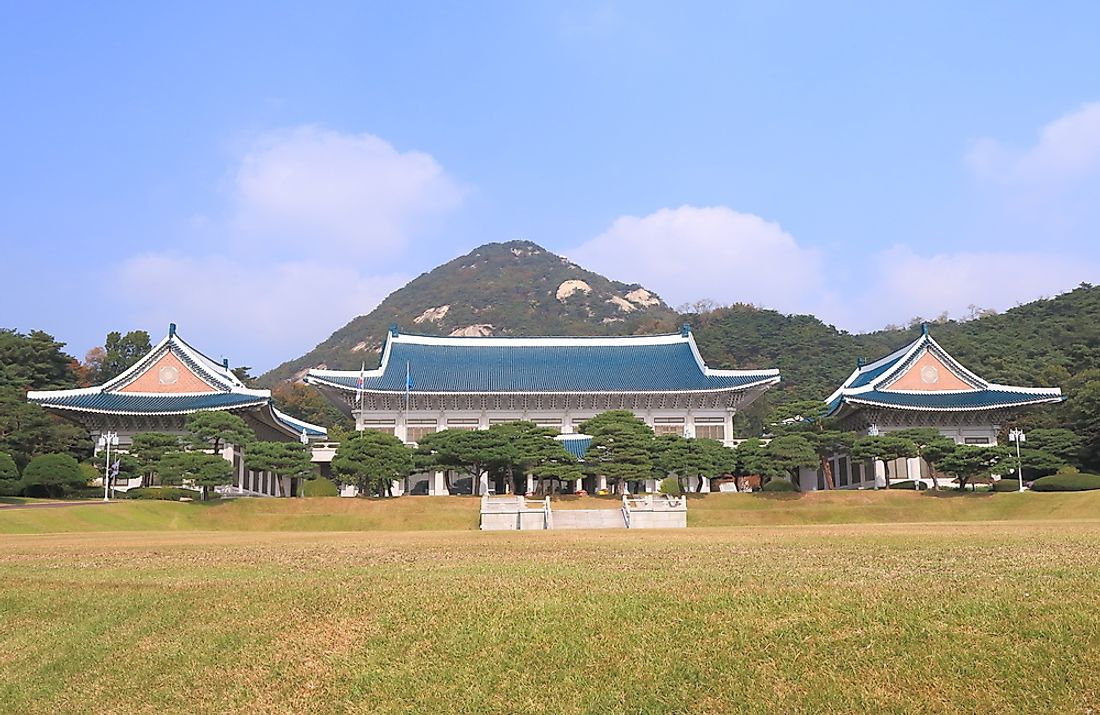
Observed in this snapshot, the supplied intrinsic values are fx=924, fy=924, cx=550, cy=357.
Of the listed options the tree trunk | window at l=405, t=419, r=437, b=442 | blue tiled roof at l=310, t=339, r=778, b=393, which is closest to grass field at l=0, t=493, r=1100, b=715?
the tree trunk

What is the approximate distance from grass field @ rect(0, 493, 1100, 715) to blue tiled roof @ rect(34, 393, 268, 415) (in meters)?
37.0

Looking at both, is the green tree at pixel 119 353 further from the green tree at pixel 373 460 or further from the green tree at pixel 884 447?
the green tree at pixel 884 447

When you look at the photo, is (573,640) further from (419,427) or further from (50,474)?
(419,427)

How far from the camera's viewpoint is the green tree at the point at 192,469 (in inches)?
1710

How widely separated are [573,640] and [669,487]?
40.2 m

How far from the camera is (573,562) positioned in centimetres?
1581

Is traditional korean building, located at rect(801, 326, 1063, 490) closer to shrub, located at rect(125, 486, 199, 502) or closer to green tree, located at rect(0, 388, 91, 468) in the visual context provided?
shrub, located at rect(125, 486, 199, 502)

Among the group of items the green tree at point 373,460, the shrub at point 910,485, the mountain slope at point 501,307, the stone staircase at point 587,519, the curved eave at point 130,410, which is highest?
the mountain slope at point 501,307

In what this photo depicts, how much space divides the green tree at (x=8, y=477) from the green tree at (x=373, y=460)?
14.1 metres

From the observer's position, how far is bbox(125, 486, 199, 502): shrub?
44.2 meters

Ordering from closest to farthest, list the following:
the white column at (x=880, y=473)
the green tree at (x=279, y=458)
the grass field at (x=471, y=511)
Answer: the grass field at (x=471, y=511) < the green tree at (x=279, y=458) < the white column at (x=880, y=473)

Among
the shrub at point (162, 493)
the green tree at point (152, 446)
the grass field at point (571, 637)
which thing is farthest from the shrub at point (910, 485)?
the green tree at point (152, 446)

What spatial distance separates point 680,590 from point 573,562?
4.44 meters

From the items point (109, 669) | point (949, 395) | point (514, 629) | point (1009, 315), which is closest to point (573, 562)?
point (514, 629)
